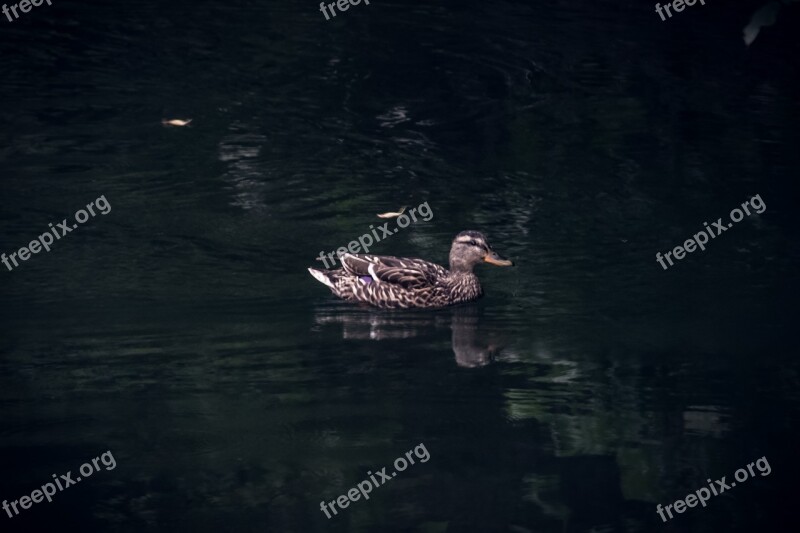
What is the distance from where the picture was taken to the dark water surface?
28.6 ft

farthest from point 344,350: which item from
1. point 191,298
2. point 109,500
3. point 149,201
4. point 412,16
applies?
point 412,16

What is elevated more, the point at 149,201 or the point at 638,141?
the point at 149,201

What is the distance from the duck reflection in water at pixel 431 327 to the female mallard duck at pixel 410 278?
138 millimetres

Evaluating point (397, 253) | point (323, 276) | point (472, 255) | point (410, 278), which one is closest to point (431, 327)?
point (410, 278)

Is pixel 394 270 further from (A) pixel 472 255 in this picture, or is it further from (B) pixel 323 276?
(A) pixel 472 255

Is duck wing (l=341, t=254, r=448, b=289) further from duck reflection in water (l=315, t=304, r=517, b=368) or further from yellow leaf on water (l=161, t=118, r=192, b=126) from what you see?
yellow leaf on water (l=161, t=118, r=192, b=126)

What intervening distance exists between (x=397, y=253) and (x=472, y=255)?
1648 mm

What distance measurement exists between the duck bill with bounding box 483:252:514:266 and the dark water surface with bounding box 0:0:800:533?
459 millimetres

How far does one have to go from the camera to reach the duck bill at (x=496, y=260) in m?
13.0

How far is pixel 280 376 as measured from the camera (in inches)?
413

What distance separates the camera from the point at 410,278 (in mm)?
12781

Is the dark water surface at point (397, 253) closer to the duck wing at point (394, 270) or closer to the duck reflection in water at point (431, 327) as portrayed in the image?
the duck reflection in water at point (431, 327)

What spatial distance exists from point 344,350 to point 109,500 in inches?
132

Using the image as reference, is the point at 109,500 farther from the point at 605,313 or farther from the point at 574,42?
the point at 574,42
